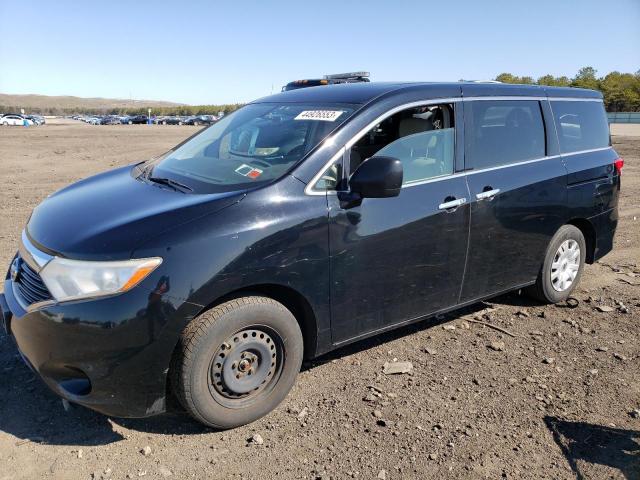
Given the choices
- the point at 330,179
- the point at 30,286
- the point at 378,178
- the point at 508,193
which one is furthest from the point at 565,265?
the point at 30,286

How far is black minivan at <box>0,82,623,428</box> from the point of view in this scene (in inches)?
105

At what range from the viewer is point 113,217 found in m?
2.96

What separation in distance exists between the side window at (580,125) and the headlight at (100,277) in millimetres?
3925

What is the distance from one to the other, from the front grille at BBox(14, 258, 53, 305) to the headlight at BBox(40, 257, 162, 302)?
0.12 m

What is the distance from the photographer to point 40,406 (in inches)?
128

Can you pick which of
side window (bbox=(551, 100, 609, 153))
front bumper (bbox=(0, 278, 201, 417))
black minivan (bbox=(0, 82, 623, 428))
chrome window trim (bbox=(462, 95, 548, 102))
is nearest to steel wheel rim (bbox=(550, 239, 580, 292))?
black minivan (bbox=(0, 82, 623, 428))

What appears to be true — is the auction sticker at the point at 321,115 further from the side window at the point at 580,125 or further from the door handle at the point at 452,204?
the side window at the point at 580,125

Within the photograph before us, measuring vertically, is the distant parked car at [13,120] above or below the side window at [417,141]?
above

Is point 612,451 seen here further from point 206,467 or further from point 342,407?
point 206,467

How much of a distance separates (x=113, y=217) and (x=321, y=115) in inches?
59.6

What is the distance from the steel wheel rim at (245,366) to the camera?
2.96 metres

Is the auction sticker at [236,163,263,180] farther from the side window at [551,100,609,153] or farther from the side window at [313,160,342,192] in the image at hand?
the side window at [551,100,609,153]

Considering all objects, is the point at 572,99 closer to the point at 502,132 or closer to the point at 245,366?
the point at 502,132

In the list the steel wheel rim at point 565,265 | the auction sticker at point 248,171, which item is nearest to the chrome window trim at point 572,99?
the steel wheel rim at point 565,265
